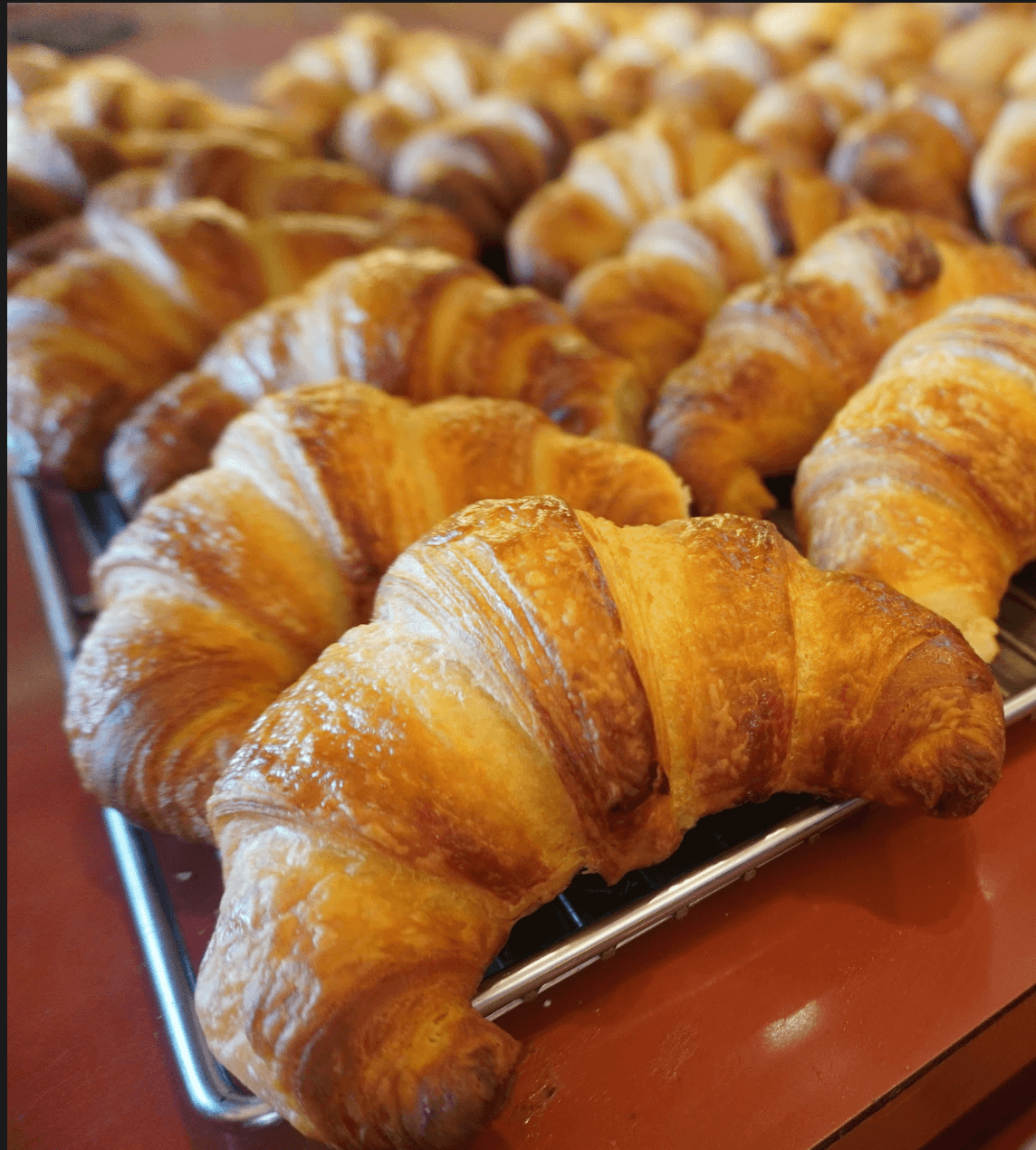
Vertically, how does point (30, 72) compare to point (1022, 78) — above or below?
above

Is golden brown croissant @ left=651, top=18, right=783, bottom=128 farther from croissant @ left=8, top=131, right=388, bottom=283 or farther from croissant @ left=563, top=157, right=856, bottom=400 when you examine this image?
croissant @ left=8, top=131, right=388, bottom=283

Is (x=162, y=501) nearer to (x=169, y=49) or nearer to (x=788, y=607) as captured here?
(x=788, y=607)

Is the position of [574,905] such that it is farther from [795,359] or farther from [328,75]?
[328,75]

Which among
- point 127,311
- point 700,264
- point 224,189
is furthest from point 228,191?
point 700,264

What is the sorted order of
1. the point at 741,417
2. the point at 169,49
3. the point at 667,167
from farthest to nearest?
the point at 169,49 → the point at 667,167 → the point at 741,417

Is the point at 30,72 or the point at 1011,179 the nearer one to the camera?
the point at 1011,179

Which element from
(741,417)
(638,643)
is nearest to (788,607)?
(638,643)
